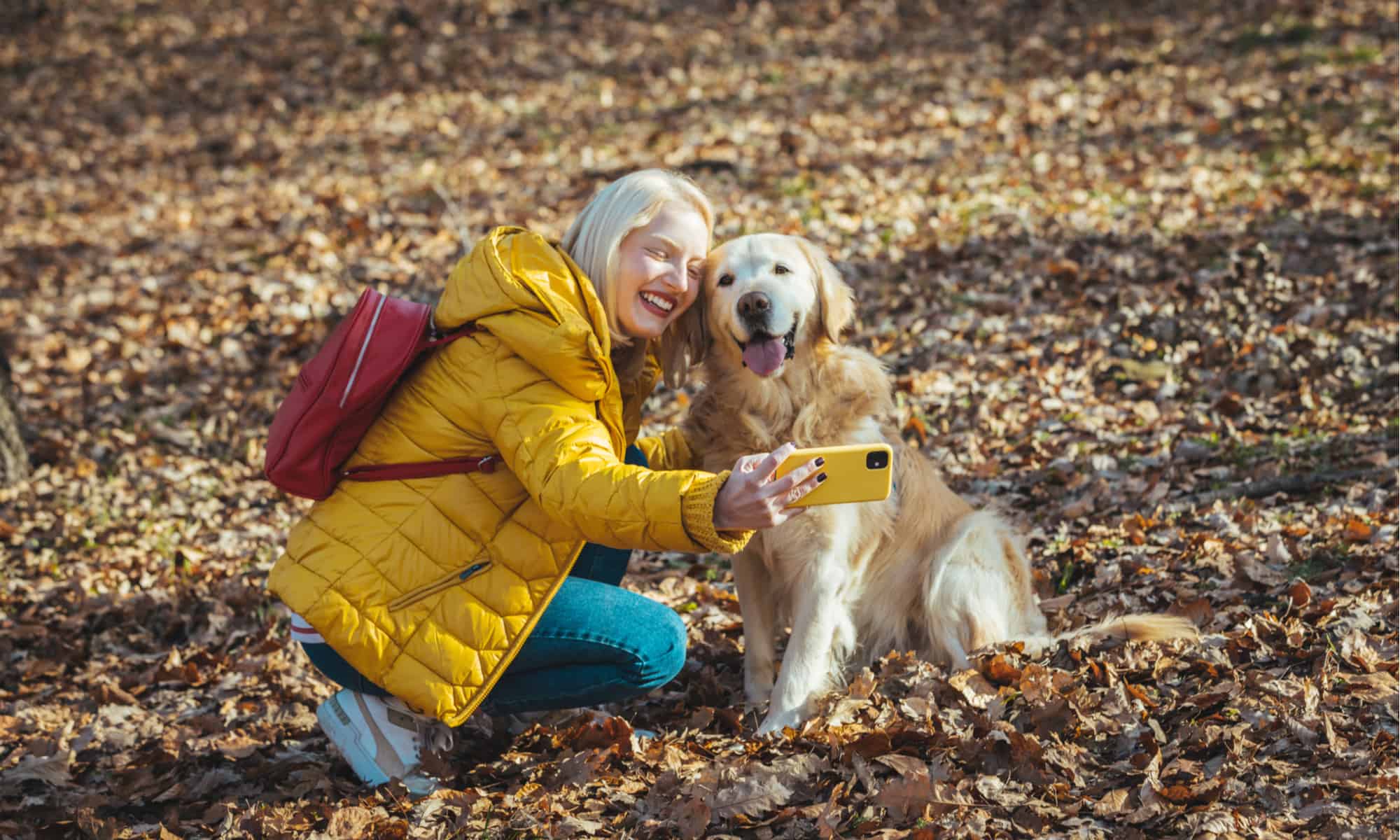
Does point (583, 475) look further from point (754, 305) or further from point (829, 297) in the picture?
point (829, 297)

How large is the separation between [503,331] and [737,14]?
11.6 meters

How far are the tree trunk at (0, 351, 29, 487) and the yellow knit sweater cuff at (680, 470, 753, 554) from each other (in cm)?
468

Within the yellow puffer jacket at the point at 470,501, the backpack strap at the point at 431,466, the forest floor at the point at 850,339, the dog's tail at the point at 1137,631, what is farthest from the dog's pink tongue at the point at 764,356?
the dog's tail at the point at 1137,631

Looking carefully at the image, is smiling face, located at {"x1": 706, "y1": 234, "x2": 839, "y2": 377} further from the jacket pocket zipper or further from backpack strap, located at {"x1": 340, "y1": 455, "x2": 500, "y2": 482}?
the jacket pocket zipper

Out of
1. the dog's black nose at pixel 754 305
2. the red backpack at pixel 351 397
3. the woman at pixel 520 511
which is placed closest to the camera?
the woman at pixel 520 511

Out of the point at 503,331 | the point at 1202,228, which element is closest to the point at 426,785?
the point at 503,331

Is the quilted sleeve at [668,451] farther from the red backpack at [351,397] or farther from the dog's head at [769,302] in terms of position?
the red backpack at [351,397]

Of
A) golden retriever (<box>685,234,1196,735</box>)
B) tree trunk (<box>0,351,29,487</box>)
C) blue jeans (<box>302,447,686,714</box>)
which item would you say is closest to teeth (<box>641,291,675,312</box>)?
golden retriever (<box>685,234,1196,735</box>)

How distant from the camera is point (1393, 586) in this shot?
155 inches

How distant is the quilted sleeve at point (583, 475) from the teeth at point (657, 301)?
1.57 feet

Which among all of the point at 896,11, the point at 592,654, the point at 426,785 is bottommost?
the point at 426,785

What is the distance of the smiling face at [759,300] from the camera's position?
11.9 feet

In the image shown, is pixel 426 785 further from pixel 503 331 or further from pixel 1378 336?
pixel 1378 336

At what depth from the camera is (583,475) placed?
2.82 m
